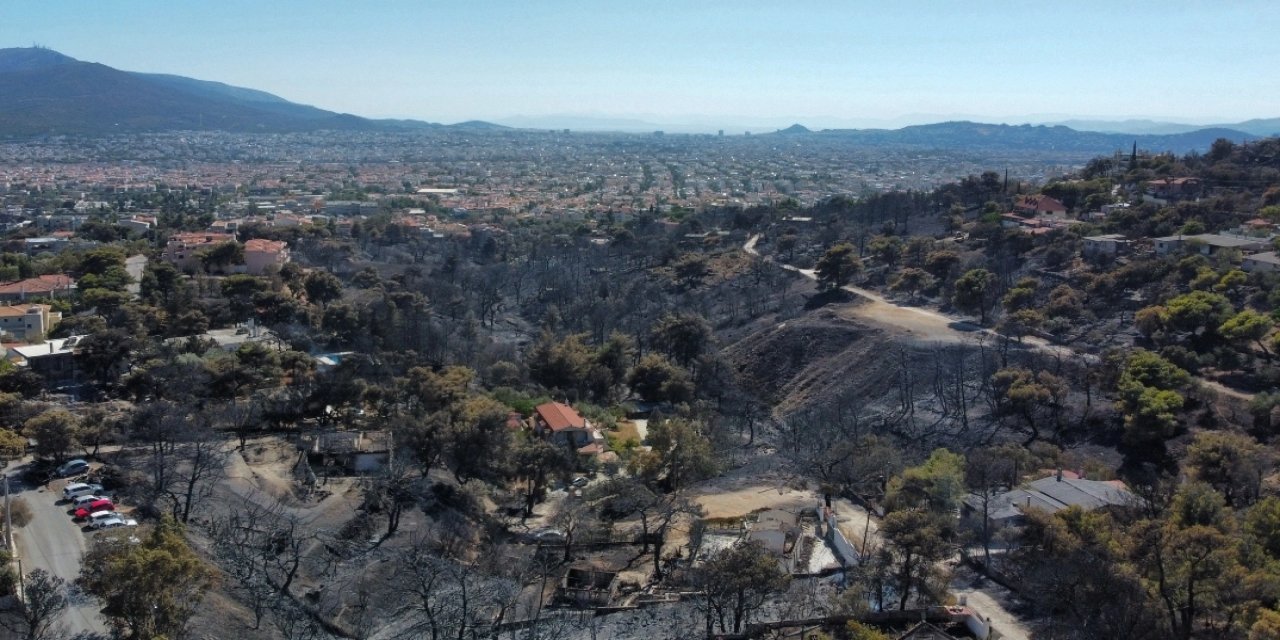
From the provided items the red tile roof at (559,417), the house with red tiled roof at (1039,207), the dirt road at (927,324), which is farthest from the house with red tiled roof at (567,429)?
the house with red tiled roof at (1039,207)

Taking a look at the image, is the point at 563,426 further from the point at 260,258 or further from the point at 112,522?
the point at 260,258

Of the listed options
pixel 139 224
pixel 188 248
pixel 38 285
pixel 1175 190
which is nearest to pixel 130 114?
pixel 139 224

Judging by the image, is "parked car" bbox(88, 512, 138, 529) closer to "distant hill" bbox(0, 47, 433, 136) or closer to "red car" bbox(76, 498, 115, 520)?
"red car" bbox(76, 498, 115, 520)

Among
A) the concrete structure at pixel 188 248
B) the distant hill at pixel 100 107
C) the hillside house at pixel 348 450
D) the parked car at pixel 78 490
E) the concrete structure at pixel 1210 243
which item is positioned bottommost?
the hillside house at pixel 348 450

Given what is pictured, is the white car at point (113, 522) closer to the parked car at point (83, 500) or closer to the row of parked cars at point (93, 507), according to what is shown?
the row of parked cars at point (93, 507)

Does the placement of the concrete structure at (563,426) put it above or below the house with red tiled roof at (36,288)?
below

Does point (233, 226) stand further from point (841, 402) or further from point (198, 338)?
point (841, 402)

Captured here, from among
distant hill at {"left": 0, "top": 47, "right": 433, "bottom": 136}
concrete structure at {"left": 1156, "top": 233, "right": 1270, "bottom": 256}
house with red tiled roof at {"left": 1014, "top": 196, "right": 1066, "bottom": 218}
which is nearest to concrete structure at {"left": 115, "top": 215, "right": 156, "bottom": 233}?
house with red tiled roof at {"left": 1014, "top": 196, "right": 1066, "bottom": 218}
